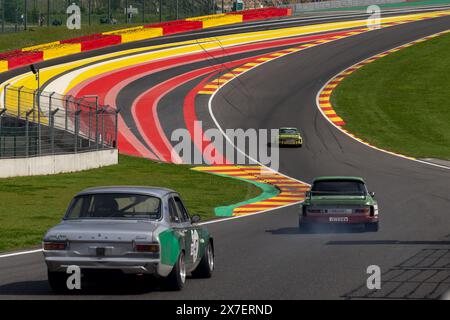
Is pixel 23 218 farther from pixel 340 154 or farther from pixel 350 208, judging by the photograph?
pixel 340 154

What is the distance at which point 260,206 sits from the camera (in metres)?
32.9

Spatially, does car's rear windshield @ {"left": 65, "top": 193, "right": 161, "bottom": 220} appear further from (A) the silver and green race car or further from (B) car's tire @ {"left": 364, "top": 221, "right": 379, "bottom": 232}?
(B) car's tire @ {"left": 364, "top": 221, "right": 379, "bottom": 232}

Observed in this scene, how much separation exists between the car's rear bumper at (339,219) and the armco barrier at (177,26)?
6192cm

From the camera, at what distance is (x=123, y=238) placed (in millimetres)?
13414

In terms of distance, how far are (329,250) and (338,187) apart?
19.0ft

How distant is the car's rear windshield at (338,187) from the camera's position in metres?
25.4

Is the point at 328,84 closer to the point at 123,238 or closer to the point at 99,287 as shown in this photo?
the point at 99,287

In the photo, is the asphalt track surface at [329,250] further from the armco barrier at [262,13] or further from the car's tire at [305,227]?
the armco barrier at [262,13]

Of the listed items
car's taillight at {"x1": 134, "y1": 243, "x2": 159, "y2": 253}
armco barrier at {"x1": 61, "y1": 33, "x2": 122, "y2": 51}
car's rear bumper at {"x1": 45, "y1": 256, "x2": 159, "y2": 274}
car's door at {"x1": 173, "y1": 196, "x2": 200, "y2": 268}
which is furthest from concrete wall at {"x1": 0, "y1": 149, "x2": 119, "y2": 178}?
armco barrier at {"x1": 61, "y1": 33, "x2": 122, "y2": 51}

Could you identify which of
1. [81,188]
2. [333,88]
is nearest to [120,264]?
[81,188]

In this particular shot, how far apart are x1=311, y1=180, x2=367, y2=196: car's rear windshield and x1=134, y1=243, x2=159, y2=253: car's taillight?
40.5 feet

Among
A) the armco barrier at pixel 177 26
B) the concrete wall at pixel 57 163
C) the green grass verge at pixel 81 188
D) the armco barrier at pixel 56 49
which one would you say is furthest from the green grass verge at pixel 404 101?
the armco barrier at pixel 56 49

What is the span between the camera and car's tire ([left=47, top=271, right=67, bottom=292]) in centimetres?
1368
